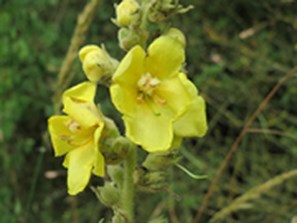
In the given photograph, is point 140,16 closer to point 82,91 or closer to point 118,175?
point 82,91

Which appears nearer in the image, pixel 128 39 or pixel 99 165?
pixel 99 165

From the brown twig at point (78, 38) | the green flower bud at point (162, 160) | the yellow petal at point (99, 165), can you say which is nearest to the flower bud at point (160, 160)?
the green flower bud at point (162, 160)

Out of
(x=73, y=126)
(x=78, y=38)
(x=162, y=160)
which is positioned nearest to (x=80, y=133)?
(x=73, y=126)

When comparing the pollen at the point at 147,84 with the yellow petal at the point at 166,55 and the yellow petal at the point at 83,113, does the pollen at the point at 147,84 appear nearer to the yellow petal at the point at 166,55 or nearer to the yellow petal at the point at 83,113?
the yellow petal at the point at 166,55

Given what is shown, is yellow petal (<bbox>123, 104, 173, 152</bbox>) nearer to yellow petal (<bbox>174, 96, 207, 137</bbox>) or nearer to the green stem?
yellow petal (<bbox>174, 96, 207, 137</bbox>)

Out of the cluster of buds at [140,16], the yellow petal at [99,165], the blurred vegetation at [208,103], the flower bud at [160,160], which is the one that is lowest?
the blurred vegetation at [208,103]

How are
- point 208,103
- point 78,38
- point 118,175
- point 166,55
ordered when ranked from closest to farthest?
point 166,55 < point 118,175 < point 78,38 < point 208,103
